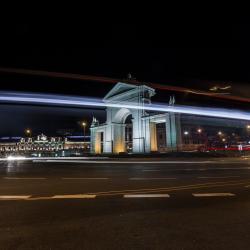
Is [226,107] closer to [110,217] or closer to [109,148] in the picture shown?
[110,217]

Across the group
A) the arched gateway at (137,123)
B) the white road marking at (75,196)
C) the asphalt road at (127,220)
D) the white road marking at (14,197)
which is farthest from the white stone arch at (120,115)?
the asphalt road at (127,220)

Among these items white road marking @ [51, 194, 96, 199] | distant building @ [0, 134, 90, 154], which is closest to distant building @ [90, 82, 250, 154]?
white road marking @ [51, 194, 96, 199]

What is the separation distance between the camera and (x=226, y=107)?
1298 inches

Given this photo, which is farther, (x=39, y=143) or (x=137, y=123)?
(x=39, y=143)

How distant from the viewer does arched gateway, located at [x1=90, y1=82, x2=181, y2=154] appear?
59562mm

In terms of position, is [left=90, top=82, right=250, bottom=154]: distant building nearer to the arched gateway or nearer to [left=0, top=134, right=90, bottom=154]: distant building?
the arched gateway

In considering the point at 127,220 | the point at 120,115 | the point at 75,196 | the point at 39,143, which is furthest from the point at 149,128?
the point at 39,143

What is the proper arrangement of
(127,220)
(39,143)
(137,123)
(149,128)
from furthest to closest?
(39,143) → (137,123) → (149,128) → (127,220)

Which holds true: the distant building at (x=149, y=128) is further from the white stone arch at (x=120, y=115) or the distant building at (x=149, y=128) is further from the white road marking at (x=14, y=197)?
the white road marking at (x=14, y=197)

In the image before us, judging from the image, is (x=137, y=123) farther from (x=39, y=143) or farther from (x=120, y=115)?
(x=39, y=143)

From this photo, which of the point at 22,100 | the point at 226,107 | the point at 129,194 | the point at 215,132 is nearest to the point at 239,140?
the point at 215,132

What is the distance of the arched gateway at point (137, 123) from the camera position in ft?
195

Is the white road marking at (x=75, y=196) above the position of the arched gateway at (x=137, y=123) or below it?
below

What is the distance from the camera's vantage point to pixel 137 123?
230 ft
